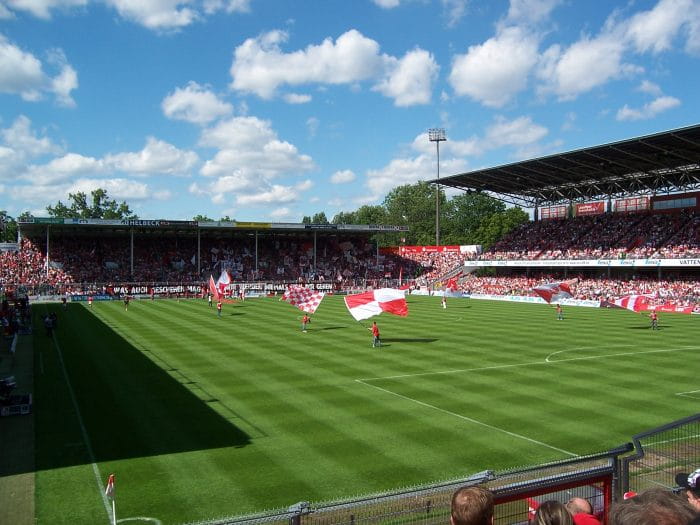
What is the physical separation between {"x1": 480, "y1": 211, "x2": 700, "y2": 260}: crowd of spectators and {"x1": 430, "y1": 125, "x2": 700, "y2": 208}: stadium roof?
412cm

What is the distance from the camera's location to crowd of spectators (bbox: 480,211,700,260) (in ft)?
201

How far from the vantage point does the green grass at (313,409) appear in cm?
1226

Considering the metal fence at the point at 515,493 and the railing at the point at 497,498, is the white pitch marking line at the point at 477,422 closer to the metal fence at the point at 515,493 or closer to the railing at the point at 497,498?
the metal fence at the point at 515,493

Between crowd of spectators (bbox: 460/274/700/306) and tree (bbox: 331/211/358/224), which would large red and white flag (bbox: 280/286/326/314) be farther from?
tree (bbox: 331/211/358/224)

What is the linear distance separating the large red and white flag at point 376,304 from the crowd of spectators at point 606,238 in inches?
1582

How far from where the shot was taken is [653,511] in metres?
2.82

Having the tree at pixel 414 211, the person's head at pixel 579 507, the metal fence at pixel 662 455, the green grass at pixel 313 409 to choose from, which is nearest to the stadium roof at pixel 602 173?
A: the green grass at pixel 313 409

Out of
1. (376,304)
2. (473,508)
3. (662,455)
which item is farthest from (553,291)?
(473,508)

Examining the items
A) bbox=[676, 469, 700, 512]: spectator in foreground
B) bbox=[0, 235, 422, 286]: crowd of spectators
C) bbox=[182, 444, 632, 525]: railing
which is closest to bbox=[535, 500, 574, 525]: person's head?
bbox=[676, 469, 700, 512]: spectator in foreground

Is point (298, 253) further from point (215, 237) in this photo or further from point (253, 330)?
point (253, 330)

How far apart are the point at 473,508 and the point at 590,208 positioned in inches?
3283

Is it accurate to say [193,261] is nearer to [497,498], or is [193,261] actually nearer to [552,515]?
[497,498]

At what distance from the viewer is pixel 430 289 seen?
259 ft

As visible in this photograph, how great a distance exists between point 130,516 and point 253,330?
2590 cm
